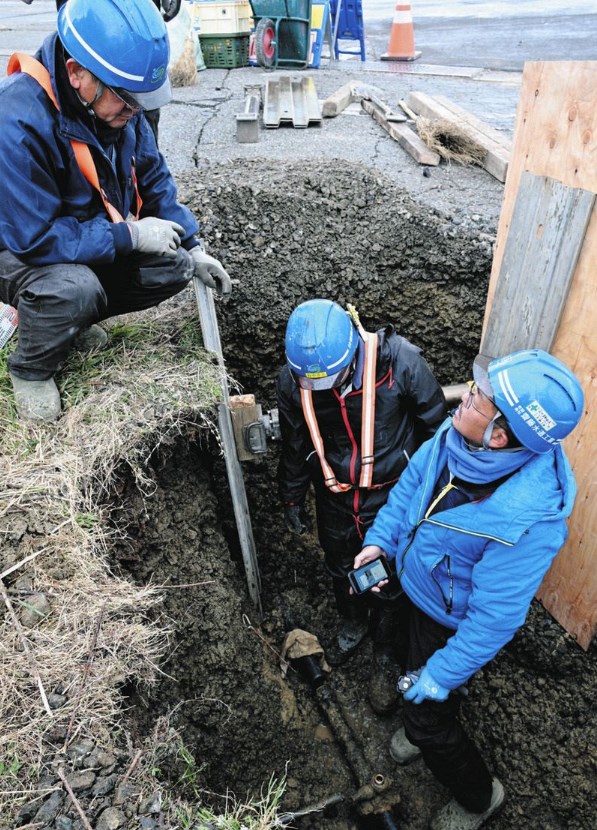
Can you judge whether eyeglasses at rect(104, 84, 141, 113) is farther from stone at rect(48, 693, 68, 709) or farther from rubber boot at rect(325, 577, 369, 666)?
rubber boot at rect(325, 577, 369, 666)

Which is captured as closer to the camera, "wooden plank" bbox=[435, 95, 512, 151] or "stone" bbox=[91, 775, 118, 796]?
"stone" bbox=[91, 775, 118, 796]

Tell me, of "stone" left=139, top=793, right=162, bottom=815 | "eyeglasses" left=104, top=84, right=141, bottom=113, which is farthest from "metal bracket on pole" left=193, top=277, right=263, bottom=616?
"stone" left=139, top=793, right=162, bottom=815

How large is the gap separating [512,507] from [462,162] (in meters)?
4.43

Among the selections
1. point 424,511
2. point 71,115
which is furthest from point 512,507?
point 71,115

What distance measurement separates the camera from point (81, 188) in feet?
8.61

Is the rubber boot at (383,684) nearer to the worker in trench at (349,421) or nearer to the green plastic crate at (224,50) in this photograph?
the worker in trench at (349,421)

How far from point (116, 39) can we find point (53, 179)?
58 centimetres

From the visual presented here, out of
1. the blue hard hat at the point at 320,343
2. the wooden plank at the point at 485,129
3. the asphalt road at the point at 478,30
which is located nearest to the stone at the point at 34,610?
the blue hard hat at the point at 320,343

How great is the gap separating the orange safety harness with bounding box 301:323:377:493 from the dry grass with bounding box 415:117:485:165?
3426mm

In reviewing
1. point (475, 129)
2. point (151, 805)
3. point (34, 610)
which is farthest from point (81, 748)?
point (475, 129)

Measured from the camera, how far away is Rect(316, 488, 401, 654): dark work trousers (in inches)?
137

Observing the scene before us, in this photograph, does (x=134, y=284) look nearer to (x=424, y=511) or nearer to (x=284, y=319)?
(x=284, y=319)

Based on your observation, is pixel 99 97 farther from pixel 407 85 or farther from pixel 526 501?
pixel 407 85

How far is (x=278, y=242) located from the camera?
14.3 feet
